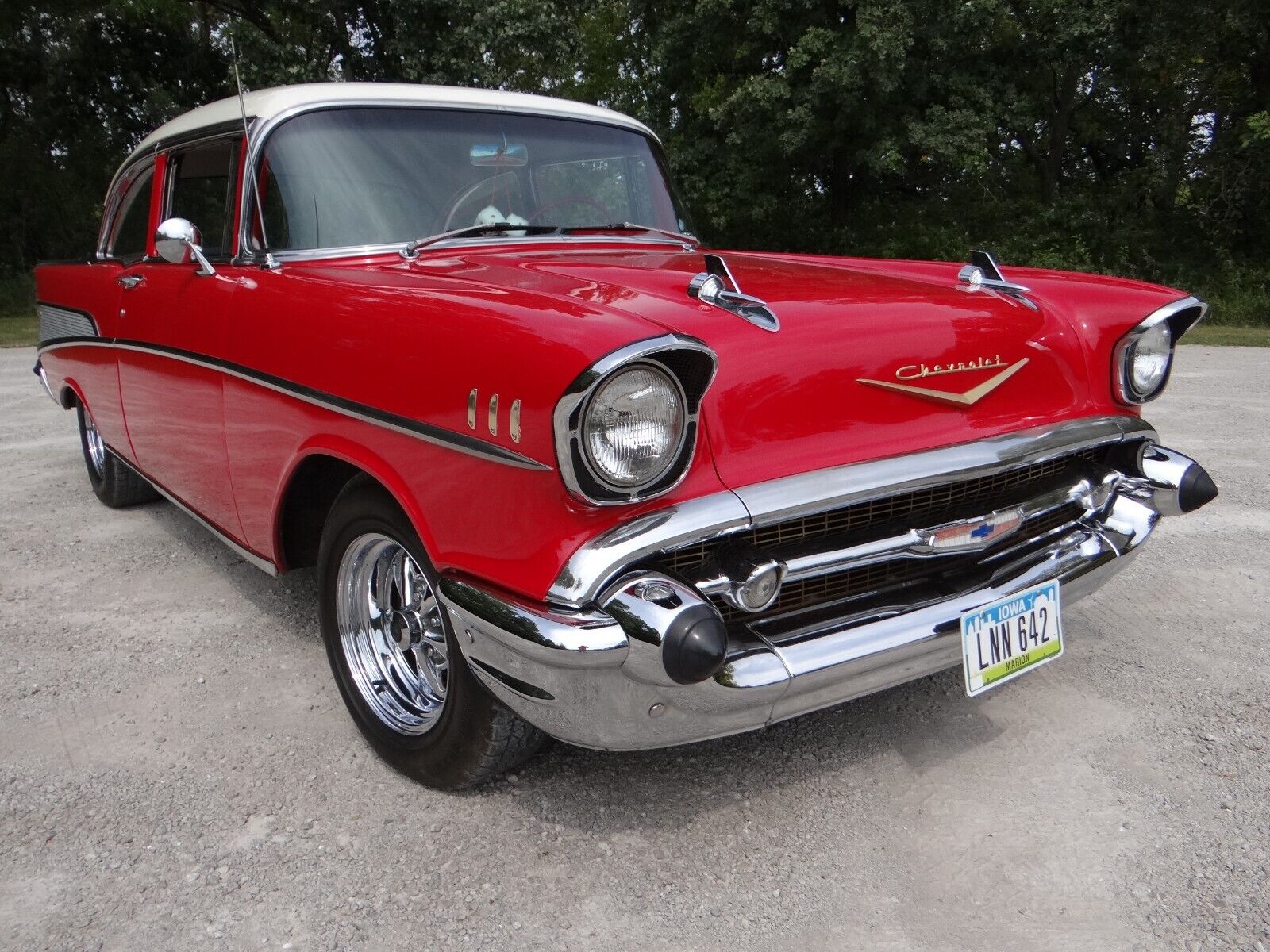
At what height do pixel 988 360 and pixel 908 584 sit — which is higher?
pixel 988 360

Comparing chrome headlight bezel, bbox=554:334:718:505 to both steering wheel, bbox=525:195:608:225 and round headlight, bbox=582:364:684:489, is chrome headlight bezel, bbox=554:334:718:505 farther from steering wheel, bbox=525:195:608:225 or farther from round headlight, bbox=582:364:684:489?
steering wheel, bbox=525:195:608:225

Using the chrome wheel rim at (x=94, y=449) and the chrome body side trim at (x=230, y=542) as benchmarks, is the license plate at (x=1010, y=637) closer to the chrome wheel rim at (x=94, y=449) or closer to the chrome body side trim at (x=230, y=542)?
the chrome body side trim at (x=230, y=542)

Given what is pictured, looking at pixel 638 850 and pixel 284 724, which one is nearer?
pixel 638 850

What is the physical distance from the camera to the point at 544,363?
164 cm

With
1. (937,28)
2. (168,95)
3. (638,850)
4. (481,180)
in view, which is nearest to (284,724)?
(638,850)

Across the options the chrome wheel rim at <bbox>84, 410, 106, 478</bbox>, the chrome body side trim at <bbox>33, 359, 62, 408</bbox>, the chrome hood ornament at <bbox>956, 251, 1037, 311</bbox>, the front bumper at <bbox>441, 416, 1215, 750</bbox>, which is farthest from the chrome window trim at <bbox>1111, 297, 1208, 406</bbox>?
the chrome body side trim at <bbox>33, 359, 62, 408</bbox>

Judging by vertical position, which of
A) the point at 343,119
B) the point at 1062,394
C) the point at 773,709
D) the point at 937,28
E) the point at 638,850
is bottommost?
the point at 638,850

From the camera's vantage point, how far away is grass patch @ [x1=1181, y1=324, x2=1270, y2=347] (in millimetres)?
10992

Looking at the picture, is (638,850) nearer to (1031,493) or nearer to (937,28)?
(1031,493)

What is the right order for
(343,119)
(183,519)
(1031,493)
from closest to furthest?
(1031,493), (343,119), (183,519)

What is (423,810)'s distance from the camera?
2.12 meters

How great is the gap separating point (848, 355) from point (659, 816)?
1.05 m

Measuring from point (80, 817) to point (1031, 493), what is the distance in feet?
7.36

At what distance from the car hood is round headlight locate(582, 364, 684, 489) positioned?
114 millimetres
